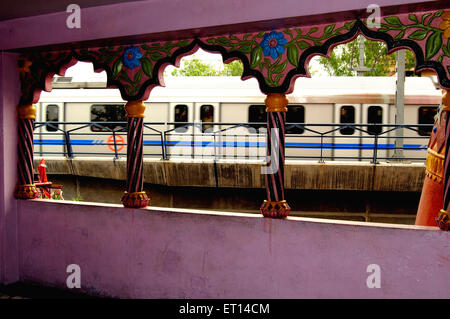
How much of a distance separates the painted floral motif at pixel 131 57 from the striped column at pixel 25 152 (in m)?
1.44

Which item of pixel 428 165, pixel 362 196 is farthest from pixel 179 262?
pixel 362 196

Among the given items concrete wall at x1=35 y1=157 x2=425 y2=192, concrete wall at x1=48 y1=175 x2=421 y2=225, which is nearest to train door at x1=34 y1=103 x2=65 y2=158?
concrete wall at x1=48 y1=175 x2=421 y2=225

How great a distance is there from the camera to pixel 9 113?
5.22m

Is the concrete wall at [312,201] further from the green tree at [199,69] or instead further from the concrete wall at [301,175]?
the green tree at [199,69]

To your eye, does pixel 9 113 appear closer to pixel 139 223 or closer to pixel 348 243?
pixel 139 223

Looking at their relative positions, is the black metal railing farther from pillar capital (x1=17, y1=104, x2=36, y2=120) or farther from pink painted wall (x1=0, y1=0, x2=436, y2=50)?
pink painted wall (x1=0, y1=0, x2=436, y2=50)

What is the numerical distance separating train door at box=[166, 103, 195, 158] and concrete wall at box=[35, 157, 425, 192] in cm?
129

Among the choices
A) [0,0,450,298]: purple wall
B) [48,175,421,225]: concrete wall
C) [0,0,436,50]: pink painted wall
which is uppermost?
[0,0,436,50]: pink painted wall

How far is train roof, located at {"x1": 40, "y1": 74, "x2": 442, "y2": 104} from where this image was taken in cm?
1268

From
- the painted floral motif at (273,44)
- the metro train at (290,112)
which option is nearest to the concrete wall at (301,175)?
the metro train at (290,112)

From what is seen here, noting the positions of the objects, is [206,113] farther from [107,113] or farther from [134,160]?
[134,160]

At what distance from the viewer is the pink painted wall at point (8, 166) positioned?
16.9 ft

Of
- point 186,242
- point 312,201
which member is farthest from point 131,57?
point 312,201
